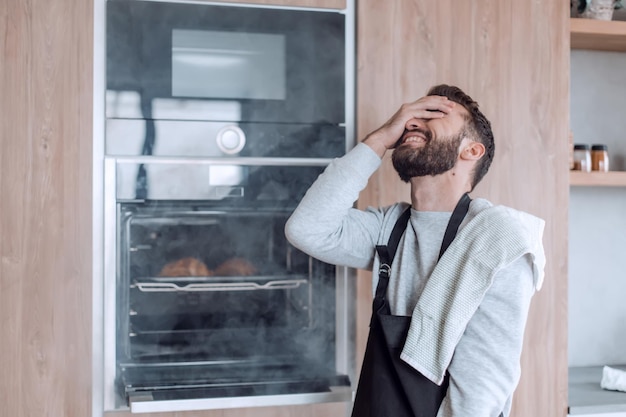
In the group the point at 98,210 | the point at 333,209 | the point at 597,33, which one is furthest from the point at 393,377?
the point at 597,33

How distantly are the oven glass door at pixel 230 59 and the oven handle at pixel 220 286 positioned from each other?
1.27 ft

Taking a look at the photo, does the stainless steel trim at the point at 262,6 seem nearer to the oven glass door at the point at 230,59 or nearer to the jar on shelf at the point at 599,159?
the oven glass door at the point at 230,59

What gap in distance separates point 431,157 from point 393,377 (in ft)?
1.47

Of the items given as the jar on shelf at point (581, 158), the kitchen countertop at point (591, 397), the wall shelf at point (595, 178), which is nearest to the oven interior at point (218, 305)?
the kitchen countertop at point (591, 397)

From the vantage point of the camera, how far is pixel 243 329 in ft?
6.25

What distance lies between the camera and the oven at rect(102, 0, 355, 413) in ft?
5.98

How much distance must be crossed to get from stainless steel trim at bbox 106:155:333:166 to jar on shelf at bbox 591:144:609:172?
3.16ft

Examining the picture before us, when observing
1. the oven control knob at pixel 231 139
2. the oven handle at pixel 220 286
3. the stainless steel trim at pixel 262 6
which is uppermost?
the stainless steel trim at pixel 262 6

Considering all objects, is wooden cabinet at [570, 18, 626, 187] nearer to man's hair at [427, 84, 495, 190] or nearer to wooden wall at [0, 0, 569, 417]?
wooden wall at [0, 0, 569, 417]

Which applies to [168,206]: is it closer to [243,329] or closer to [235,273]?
[235,273]

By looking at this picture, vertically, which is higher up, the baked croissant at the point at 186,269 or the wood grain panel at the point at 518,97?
the wood grain panel at the point at 518,97

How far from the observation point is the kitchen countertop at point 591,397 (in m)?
2.09

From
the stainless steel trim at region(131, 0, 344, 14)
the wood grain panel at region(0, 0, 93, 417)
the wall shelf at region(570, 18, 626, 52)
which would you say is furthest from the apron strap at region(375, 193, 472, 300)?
the wall shelf at region(570, 18, 626, 52)

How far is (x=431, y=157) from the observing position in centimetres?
163
